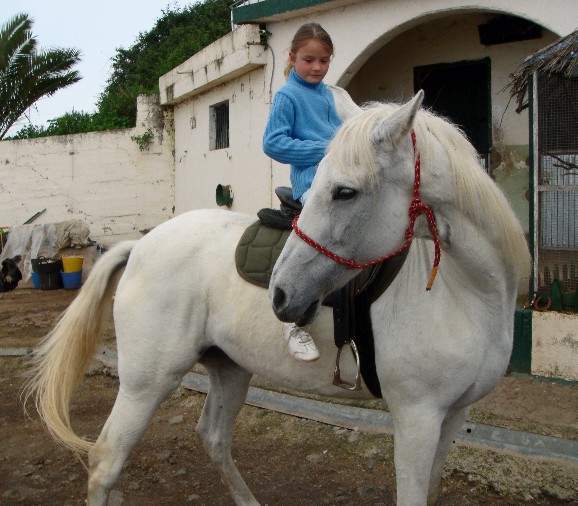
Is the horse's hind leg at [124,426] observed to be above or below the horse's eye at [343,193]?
below

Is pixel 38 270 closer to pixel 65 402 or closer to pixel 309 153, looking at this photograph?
pixel 65 402

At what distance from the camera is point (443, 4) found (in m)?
6.18

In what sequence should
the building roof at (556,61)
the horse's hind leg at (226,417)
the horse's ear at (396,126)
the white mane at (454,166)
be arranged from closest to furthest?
the horse's ear at (396,126), the white mane at (454,166), the horse's hind leg at (226,417), the building roof at (556,61)

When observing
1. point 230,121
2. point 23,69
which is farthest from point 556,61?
point 23,69

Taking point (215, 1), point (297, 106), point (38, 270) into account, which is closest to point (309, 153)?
point (297, 106)

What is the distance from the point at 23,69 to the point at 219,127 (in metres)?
6.76

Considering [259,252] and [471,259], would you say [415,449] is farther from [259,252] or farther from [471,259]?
[259,252]

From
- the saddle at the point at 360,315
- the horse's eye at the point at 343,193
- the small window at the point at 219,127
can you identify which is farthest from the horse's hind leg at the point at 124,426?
the small window at the point at 219,127

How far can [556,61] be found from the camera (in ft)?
15.3

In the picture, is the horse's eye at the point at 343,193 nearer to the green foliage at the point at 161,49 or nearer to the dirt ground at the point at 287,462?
the dirt ground at the point at 287,462

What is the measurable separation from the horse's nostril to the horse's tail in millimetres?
1470

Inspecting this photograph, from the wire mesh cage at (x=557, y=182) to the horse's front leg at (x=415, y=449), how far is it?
3.36m

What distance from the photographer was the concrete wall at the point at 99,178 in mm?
12188

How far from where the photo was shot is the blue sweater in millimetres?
2512
